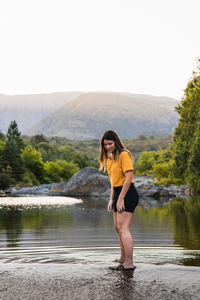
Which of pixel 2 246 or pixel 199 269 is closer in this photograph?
pixel 199 269

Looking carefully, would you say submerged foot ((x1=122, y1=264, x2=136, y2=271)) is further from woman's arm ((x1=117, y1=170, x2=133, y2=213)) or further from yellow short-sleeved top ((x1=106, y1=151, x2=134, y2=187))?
yellow short-sleeved top ((x1=106, y1=151, x2=134, y2=187))

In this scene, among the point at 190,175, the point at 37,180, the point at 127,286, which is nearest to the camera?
the point at 127,286

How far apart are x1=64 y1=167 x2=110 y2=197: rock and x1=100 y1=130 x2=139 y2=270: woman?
3964 cm

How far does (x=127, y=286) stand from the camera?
4633 millimetres

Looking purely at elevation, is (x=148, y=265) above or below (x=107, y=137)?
below

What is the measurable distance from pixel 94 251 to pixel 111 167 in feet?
7.09

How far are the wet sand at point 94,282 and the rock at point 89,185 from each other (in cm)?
4014

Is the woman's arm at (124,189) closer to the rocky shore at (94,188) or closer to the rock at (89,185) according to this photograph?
the rocky shore at (94,188)

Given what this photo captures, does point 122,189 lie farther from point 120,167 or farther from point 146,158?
point 146,158

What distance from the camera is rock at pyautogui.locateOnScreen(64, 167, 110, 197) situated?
1818 inches

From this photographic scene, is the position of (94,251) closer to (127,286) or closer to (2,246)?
(2,246)

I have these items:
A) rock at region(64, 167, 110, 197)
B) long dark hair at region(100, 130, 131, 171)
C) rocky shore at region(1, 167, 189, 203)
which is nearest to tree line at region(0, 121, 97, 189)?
rocky shore at region(1, 167, 189, 203)

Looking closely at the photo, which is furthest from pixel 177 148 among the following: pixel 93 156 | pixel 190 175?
pixel 93 156

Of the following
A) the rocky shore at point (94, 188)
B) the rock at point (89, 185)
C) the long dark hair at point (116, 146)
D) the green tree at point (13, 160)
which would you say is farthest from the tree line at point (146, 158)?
the long dark hair at point (116, 146)
